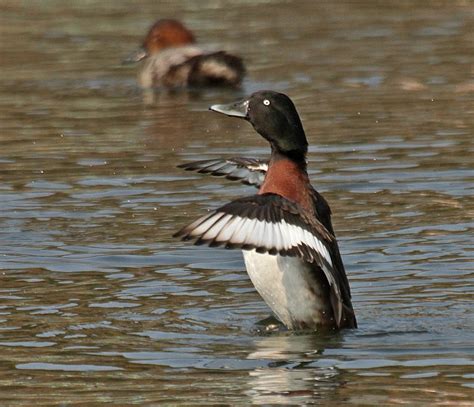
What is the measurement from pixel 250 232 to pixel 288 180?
0.74 meters

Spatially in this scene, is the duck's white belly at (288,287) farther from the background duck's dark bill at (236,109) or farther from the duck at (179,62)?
the duck at (179,62)

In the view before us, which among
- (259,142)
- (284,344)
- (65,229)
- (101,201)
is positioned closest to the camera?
(284,344)

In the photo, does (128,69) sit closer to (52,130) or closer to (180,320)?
(52,130)

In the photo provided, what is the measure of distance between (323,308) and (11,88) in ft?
36.5

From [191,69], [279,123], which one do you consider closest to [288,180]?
[279,123]

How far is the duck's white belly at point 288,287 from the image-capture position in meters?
8.15

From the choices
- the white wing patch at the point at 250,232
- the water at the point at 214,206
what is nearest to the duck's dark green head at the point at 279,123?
the white wing patch at the point at 250,232

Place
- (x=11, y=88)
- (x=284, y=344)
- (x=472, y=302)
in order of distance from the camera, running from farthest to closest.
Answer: (x=11, y=88), (x=472, y=302), (x=284, y=344)

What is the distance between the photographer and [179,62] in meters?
19.3

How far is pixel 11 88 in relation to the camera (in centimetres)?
1866

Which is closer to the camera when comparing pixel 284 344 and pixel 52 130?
pixel 284 344

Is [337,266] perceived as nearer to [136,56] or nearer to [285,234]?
[285,234]

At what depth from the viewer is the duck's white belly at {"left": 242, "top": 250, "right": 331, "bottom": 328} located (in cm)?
815

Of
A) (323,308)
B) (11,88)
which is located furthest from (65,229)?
(11,88)
